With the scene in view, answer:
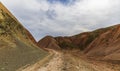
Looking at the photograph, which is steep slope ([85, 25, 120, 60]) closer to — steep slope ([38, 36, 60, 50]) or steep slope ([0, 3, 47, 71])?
steep slope ([0, 3, 47, 71])

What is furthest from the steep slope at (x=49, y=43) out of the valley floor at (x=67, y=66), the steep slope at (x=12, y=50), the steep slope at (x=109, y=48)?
the valley floor at (x=67, y=66)

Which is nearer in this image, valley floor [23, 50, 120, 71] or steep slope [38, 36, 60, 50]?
valley floor [23, 50, 120, 71]

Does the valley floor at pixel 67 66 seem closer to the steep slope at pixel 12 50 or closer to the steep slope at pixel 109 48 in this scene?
the steep slope at pixel 12 50

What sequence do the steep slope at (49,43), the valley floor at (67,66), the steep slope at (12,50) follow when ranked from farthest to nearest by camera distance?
the steep slope at (49,43)
the steep slope at (12,50)
the valley floor at (67,66)

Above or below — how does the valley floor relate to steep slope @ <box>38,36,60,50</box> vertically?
below

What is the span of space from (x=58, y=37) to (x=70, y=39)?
9501mm

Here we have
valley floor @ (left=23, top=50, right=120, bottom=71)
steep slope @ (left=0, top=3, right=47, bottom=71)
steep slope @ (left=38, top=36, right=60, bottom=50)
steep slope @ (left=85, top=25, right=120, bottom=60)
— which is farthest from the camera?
steep slope @ (left=38, top=36, right=60, bottom=50)

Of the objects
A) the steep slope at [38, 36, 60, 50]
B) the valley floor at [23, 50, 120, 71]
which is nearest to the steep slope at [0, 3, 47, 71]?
the valley floor at [23, 50, 120, 71]

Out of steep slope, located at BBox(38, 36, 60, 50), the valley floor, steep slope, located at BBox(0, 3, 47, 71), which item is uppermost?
steep slope, located at BBox(38, 36, 60, 50)

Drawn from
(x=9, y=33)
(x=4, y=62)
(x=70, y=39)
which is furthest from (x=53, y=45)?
(x=4, y=62)

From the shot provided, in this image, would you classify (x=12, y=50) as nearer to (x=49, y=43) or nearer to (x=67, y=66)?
(x=67, y=66)

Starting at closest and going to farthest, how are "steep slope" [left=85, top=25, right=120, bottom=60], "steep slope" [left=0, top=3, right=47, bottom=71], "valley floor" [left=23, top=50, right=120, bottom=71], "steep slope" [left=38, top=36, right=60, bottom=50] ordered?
"valley floor" [left=23, top=50, right=120, bottom=71] → "steep slope" [left=0, top=3, right=47, bottom=71] → "steep slope" [left=85, top=25, right=120, bottom=60] → "steep slope" [left=38, top=36, right=60, bottom=50]

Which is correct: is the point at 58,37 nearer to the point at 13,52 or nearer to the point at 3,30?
the point at 3,30

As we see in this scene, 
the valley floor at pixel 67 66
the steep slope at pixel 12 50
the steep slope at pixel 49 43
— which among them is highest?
the steep slope at pixel 49 43
